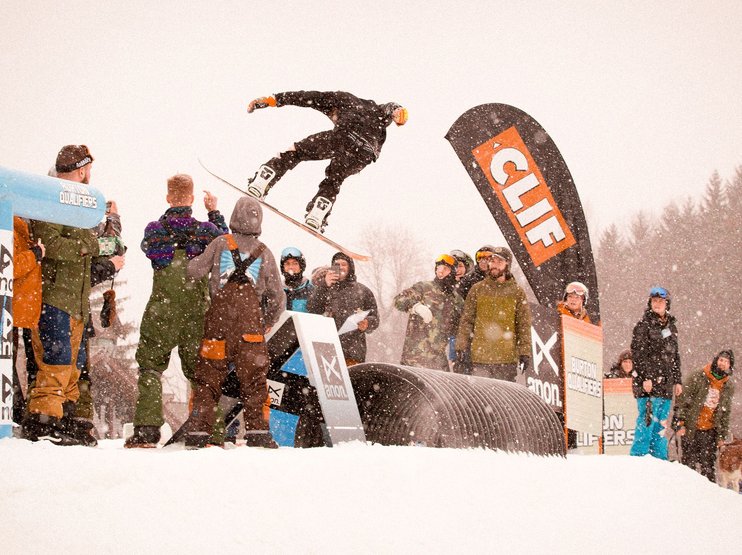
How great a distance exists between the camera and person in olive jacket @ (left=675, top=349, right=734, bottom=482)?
1089cm

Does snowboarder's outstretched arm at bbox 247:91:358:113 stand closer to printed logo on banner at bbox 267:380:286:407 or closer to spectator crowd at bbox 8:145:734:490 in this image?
spectator crowd at bbox 8:145:734:490

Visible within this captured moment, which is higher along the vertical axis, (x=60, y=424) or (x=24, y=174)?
(x=24, y=174)

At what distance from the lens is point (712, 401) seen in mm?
10883

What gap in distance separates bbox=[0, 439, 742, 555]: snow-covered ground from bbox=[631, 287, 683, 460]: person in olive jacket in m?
3.98

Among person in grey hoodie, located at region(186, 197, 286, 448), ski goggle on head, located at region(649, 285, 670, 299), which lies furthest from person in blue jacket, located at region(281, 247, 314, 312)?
ski goggle on head, located at region(649, 285, 670, 299)

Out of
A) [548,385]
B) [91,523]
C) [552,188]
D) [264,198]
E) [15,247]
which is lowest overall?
[91,523]

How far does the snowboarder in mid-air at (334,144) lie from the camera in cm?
841

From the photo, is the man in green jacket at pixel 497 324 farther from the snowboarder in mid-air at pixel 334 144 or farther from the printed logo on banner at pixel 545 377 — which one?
the snowboarder in mid-air at pixel 334 144

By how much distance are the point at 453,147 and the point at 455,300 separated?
10.3 feet

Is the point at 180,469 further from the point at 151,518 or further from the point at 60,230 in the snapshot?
the point at 60,230

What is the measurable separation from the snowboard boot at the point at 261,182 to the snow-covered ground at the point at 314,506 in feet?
10.7

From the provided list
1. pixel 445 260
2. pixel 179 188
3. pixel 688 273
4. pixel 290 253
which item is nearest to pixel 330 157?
pixel 290 253

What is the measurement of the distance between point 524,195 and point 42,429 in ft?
25.7

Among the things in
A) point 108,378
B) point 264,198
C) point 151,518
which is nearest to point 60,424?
point 151,518
